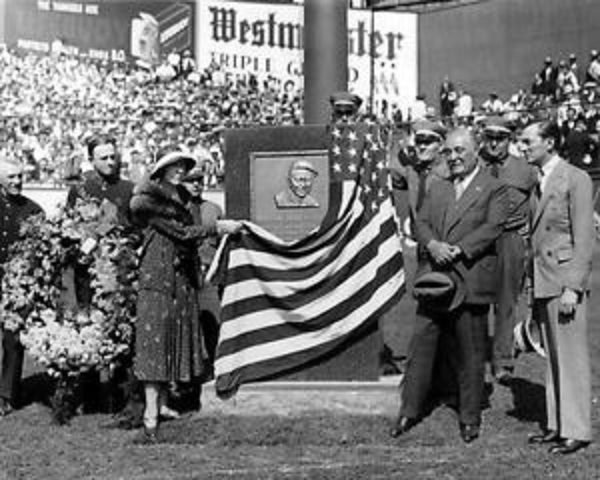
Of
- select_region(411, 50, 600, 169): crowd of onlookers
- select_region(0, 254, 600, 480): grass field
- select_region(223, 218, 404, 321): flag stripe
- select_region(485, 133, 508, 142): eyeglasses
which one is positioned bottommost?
select_region(0, 254, 600, 480): grass field

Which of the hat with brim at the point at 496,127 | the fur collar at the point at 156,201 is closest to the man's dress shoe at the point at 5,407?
the fur collar at the point at 156,201

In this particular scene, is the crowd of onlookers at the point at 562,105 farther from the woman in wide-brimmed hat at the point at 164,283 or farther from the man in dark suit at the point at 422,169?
the woman in wide-brimmed hat at the point at 164,283

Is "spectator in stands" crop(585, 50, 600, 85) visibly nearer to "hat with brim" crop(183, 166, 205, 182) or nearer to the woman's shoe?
"hat with brim" crop(183, 166, 205, 182)

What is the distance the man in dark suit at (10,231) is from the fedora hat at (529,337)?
351 centimetres

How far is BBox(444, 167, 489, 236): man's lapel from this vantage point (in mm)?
7715

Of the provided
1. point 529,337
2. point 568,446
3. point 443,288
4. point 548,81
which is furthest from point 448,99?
point 568,446

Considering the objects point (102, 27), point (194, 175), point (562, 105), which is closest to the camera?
point (194, 175)

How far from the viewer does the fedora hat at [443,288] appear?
7.62 meters

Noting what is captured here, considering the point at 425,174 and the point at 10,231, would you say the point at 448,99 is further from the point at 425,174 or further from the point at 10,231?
the point at 10,231

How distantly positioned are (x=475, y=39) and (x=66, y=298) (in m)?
28.7

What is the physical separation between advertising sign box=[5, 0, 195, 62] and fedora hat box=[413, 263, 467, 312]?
30338mm

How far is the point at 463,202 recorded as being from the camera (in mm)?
7734

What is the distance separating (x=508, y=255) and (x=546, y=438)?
1858 mm

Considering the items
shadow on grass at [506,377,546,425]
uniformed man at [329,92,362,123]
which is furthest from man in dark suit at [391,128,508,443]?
uniformed man at [329,92,362,123]
